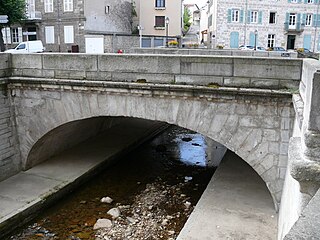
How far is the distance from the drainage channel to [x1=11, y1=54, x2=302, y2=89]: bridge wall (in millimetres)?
2995

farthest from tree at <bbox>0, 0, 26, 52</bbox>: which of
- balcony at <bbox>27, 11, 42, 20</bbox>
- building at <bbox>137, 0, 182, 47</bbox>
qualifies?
building at <bbox>137, 0, 182, 47</bbox>

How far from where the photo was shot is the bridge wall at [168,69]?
7.07 m

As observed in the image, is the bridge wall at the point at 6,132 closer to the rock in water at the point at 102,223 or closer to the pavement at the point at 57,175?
the pavement at the point at 57,175

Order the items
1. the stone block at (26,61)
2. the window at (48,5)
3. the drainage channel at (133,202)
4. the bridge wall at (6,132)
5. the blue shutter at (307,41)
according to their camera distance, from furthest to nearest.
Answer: the blue shutter at (307,41), the window at (48,5), the bridge wall at (6,132), the stone block at (26,61), the drainage channel at (133,202)

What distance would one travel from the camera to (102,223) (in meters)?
7.97

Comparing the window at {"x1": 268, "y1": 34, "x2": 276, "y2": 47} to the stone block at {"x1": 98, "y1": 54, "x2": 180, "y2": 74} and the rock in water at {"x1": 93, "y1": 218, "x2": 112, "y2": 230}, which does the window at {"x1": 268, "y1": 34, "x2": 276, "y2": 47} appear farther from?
the rock in water at {"x1": 93, "y1": 218, "x2": 112, "y2": 230}

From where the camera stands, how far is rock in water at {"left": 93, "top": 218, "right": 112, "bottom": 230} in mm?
7857

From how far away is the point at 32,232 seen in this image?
7.84m

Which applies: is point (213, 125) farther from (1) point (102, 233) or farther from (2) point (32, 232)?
(2) point (32, 232)

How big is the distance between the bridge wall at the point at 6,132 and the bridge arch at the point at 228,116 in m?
1.77

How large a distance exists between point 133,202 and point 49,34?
80.9 feet

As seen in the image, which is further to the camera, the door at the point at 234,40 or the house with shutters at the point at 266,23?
the door at the point at 234,40

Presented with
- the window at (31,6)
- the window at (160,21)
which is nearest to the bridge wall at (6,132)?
the window at (31,6)

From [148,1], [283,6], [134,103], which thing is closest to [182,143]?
[134,103]
